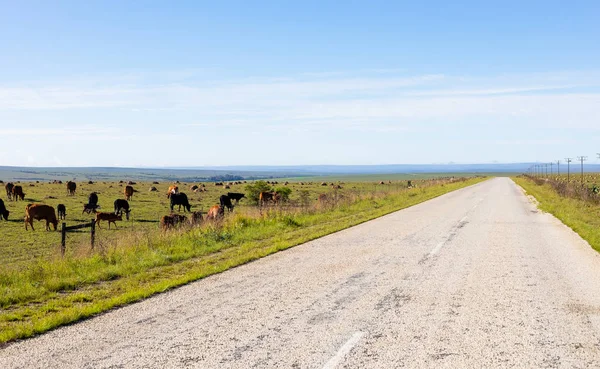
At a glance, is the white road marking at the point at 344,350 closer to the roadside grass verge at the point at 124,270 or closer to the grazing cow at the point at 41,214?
the roadside grass verge at the point at 124,270

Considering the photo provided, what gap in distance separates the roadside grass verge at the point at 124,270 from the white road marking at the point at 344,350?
439 centimetres

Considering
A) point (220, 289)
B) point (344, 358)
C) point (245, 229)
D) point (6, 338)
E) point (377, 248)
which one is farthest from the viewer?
point (245, 229)

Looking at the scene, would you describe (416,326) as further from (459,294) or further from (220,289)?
(220,289)

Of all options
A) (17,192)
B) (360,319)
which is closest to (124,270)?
(360,319)

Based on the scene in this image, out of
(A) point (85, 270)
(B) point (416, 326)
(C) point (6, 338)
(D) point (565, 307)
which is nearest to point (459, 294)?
(D) point (565, 307)

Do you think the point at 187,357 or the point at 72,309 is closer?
the point at 187,357

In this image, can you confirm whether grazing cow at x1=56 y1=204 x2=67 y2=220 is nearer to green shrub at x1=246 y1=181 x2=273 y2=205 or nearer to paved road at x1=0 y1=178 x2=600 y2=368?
green shrub at x1=246 y1=181 x2=273 y2=205

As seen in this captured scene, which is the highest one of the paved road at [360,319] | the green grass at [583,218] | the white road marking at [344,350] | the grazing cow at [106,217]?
the white road marking at [344,350]

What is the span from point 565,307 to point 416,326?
2845 millimetres

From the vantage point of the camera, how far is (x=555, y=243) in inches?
683

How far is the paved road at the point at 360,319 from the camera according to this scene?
6629 mm

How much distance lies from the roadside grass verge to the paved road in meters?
0.49

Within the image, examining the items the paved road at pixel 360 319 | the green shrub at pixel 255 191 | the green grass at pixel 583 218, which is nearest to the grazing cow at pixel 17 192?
the green shrub at pixel 255 191

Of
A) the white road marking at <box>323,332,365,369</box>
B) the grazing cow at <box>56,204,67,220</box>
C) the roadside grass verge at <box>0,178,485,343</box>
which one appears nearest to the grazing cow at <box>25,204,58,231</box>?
the grazing cow at <box>56,204,67,220</box>
